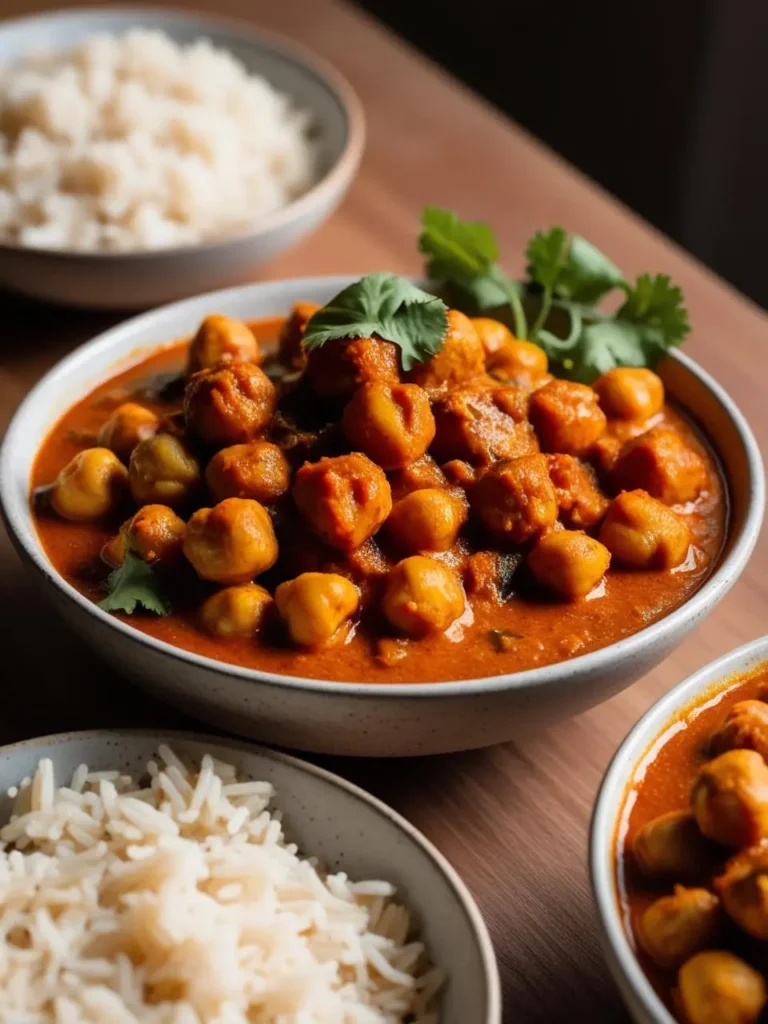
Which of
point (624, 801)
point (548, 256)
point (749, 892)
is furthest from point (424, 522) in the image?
point (548, 256)

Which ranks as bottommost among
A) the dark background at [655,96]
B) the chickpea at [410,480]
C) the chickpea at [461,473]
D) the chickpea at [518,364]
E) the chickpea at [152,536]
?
the dark background at [655,96]

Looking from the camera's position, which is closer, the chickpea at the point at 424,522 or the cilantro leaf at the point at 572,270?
the chickpea at the point at 424,522

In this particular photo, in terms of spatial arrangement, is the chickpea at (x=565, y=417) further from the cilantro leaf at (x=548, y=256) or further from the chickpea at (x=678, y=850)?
the chickpea at (x=678, y=850)

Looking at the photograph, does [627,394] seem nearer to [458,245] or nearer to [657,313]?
[657,313]

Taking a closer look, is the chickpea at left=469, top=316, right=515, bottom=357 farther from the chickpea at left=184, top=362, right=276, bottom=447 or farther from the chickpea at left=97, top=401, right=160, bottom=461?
the chickpea at left=97, top=401, right=160, bottom=461

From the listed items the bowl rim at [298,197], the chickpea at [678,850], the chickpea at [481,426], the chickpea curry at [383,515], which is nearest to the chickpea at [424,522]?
the chickpea curry at [383,515]
